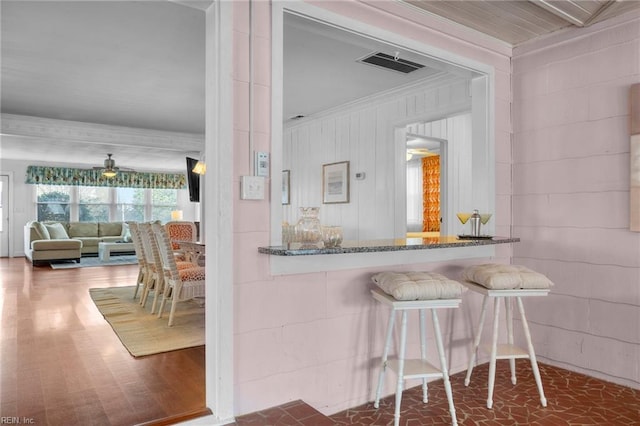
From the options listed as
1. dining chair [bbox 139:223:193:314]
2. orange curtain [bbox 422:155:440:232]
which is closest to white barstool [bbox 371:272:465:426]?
dining chair [bbox 139:223:193:314]

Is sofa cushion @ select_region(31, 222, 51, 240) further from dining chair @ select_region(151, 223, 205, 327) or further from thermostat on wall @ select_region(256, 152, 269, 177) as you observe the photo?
thermostat on wall @ select_region(256, 152, 269, 177)

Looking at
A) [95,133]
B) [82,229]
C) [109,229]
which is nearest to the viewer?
[95,133]

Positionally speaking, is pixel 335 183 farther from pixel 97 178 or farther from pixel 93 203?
pixel 93 203

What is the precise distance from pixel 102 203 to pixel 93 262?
3.09 meters

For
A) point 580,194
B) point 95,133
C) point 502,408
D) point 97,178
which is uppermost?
point 95,133

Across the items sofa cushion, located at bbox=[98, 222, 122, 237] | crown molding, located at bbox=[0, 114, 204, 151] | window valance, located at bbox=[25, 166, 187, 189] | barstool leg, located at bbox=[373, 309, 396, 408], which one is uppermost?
crown molding, located at bbox=[0, 114, 204, 151]

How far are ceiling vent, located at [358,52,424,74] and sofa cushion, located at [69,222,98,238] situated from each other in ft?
30.3

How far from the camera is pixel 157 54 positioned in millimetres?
3910

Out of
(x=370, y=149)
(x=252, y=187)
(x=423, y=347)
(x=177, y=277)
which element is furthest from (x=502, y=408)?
(x=370, y=149)

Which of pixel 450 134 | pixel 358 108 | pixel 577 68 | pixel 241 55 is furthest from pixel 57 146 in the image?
pixel 577 68

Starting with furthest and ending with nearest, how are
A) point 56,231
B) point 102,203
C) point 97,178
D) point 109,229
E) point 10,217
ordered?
1. point 102,203
2. point 97,178
3. point 109,229
4. point 10,217
5. point 56,231

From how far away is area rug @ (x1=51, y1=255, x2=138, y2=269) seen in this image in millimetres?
8546

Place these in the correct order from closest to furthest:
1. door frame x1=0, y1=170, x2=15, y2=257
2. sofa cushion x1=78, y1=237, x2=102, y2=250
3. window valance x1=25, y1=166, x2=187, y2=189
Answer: sofa cushion x1=78, y1=237, x2=102, y2=250 → door frame x1=0, y1=170, x2=15, y2=257 → window valance x1=25, y1=166, x2=187, y2=189

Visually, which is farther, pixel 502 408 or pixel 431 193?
pixel 431 193
